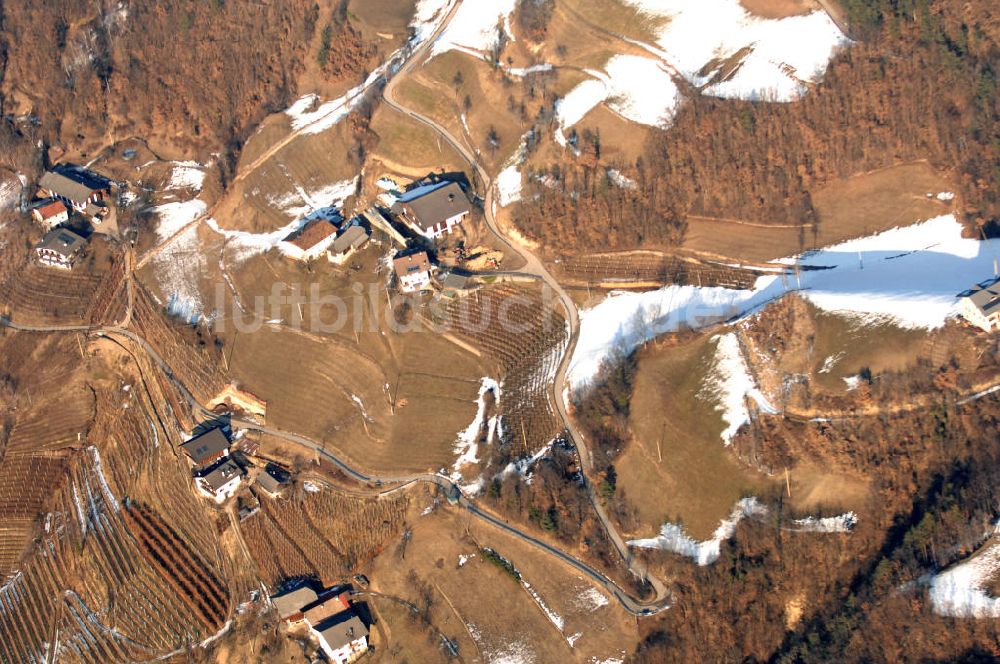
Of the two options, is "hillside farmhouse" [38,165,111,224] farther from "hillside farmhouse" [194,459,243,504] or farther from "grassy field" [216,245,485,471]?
"hillside farmhouse" [194,459,243,504]

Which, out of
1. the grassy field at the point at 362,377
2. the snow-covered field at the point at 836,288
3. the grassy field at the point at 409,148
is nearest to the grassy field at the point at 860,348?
the snow-covered field at the point at 836,288

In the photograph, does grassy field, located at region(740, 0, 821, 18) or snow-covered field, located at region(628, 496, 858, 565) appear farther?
grassy field, located at region(740, 0, 821, 18)

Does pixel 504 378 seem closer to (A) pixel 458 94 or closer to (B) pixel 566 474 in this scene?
(B) pixel 566 474

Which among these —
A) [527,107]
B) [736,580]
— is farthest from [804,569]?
[527,107]

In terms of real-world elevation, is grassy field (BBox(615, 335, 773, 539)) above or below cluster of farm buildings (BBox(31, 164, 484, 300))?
below

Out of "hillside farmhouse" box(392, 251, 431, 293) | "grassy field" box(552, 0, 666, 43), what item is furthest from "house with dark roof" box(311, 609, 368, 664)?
"grassy field" box(552, 0, 666, 43)

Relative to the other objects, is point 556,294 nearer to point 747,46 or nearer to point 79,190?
point 747,46

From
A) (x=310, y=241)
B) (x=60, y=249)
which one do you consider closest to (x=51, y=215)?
(x=60, y=249)

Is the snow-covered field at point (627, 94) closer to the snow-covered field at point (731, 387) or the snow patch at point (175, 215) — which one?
the snow-covered field at point (731, 387)
